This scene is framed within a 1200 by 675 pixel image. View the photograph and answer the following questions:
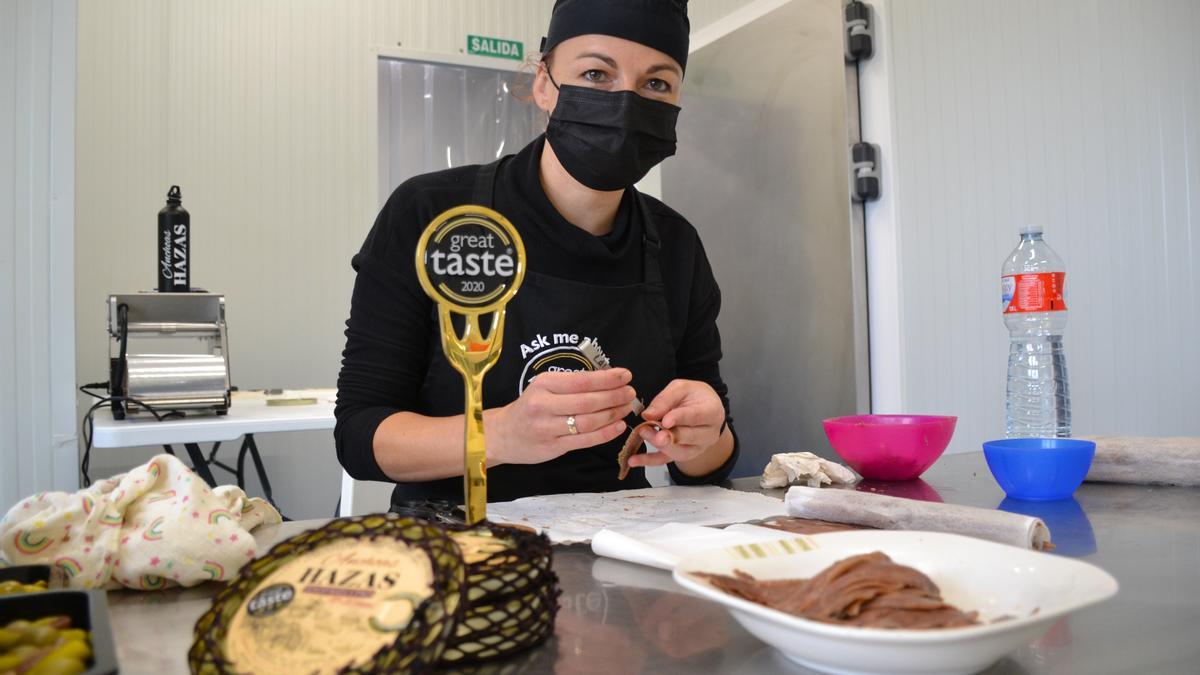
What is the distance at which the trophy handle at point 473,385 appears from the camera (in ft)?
2.65

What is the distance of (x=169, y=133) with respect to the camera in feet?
13.8

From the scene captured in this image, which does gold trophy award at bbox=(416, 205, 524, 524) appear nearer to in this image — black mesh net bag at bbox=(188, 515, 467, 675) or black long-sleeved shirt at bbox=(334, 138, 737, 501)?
black mesh net bag at bbox=(188, 515, 467, 675)

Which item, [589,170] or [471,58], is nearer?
[589,170]

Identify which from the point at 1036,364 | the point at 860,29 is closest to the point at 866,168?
the point at 860,29

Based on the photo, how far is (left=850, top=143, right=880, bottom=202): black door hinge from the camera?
8.61 ft

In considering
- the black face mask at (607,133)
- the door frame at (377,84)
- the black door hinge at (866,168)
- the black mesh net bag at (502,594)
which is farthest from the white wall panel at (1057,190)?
the door frame at (377,84)

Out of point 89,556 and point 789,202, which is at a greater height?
point 789,202

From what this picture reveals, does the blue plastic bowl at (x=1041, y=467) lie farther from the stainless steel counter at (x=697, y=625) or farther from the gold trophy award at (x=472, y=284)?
the gold trophy award at (x=472, y=284)

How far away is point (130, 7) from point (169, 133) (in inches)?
23.2

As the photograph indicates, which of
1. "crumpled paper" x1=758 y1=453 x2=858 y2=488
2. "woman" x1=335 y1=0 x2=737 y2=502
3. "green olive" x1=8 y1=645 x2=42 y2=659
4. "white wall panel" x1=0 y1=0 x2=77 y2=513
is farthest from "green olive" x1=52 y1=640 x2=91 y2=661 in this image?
"white wall panel" x1=0 y1=0 x2=77 y2=513

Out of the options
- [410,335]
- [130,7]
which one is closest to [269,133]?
[130,7]

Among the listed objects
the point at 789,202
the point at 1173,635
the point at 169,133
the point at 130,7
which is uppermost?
the point at 130,7

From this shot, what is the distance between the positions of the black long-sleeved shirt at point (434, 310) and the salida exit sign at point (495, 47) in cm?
349

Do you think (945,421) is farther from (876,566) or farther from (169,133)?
(169,133)
